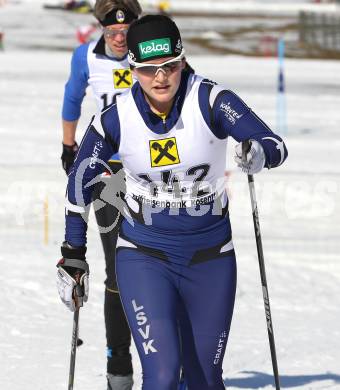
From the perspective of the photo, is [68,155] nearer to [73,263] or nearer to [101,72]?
[101,72]

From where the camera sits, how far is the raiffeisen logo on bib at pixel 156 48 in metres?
4.26

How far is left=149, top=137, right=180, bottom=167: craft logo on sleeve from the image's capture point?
4312 millimetres

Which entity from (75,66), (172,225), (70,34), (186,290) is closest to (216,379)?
(186,290)

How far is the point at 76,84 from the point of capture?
6.27 m

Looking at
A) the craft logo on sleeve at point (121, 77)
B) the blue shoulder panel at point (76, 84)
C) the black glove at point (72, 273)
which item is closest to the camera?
the black glove at point (72, 273)

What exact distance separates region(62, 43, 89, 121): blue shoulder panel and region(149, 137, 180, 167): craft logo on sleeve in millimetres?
1929

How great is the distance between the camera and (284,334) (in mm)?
7613

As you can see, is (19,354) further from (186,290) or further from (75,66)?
(186,290)

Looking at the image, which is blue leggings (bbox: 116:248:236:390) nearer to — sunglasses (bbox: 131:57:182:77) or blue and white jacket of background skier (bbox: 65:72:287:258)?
blue and white jacket of background skier (bbox: 65:72:287:258)

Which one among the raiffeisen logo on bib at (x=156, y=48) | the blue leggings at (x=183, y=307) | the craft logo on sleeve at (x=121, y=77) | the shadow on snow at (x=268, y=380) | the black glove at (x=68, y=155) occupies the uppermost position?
the raiffeisen logo on bib at (x=156, y=48)

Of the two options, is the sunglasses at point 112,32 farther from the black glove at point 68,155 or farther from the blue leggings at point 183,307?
the blue leggings at point 183,307

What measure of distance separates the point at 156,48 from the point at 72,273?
3.89ft

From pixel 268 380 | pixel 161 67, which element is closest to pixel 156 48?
pixel 161 67

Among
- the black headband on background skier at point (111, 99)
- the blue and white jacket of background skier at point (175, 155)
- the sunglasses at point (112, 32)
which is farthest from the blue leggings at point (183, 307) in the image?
the sunglasses at point (112, 32)
